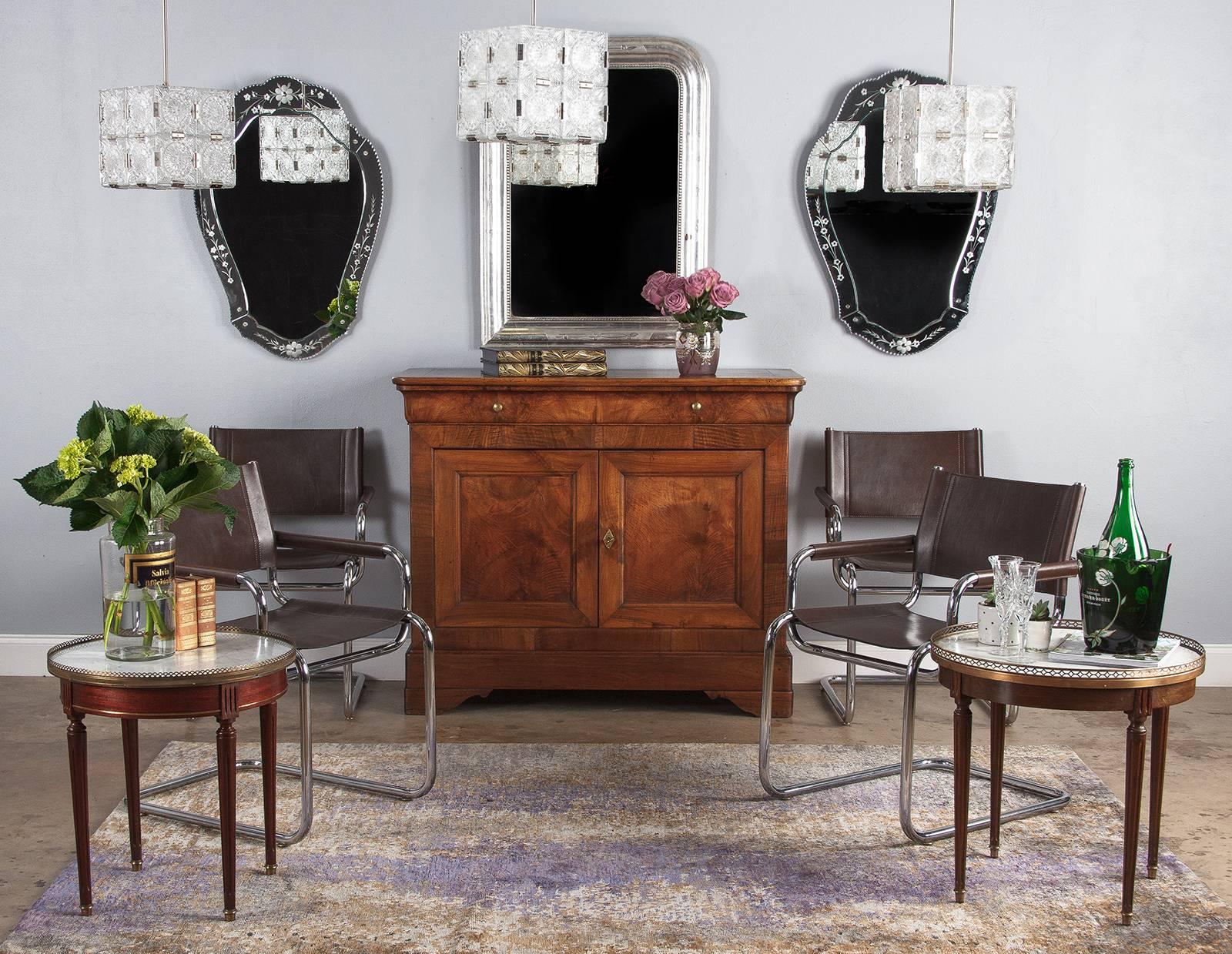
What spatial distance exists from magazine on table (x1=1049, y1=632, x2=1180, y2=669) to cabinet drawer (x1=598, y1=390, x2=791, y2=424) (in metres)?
1.49

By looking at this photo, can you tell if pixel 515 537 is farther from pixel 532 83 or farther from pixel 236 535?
pixel 532 83

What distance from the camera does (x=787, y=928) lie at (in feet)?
8.84

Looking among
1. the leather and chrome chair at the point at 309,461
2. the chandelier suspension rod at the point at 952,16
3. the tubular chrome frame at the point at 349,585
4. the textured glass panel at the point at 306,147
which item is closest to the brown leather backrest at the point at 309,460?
the leather and chrome chair at the point at 309,461

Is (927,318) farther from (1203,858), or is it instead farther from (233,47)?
(233,47)

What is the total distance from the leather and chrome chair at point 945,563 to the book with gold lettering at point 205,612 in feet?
4.78

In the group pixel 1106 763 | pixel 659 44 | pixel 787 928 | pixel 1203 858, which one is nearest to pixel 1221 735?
pixel 1106 763

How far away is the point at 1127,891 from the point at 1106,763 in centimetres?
110

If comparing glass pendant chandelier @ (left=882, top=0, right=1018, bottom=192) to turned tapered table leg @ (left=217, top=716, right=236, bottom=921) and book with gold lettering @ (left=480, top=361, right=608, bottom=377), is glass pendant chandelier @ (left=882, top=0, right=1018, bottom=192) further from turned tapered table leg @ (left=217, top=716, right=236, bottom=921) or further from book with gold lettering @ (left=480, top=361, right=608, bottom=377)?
turned tapered table leg @ (left=217, top=716, right=236, bottom=921)

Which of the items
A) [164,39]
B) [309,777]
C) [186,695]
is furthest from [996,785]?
[164,39]

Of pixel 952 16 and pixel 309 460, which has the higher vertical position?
pixel 952 16

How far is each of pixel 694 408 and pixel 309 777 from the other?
1675 millimetres

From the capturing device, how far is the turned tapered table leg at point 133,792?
2.96 metres

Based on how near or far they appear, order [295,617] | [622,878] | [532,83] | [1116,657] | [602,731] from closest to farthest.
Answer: [1116,657] < [622,878] < [532,83] < [295,617] < [602,731]

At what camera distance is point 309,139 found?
4.45 m
